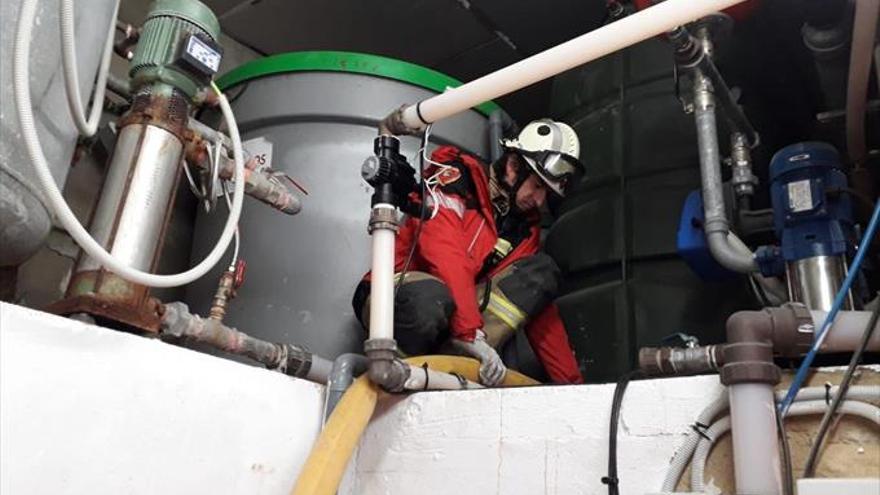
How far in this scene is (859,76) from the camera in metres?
1.03

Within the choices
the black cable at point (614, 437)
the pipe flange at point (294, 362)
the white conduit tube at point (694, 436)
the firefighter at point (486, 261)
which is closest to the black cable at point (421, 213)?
the firefighter at point (486, 261)

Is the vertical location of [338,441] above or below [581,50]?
below

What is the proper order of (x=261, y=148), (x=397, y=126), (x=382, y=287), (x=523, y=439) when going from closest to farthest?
1. (x=523, y=439)
2. (x=382, y=287)
3. (x=397, y=126)
4. (x=261, y=148)

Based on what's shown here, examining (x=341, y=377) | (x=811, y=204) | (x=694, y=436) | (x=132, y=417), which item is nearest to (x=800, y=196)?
(x=811, y=204)

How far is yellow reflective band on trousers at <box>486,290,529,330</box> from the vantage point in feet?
4.53

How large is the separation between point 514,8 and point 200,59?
1.39 metres

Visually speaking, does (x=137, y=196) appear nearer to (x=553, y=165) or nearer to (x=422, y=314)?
(x=422, y=314)

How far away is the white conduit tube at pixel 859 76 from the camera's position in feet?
2.95

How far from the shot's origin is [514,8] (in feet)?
7.04

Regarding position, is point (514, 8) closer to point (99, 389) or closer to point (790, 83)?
point (790, 83)

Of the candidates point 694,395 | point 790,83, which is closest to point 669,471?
point 694,395

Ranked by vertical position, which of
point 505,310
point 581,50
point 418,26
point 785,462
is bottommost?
point 785,462

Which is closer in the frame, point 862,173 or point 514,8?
point 862,173

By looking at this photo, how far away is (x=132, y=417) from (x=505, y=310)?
780 mm
